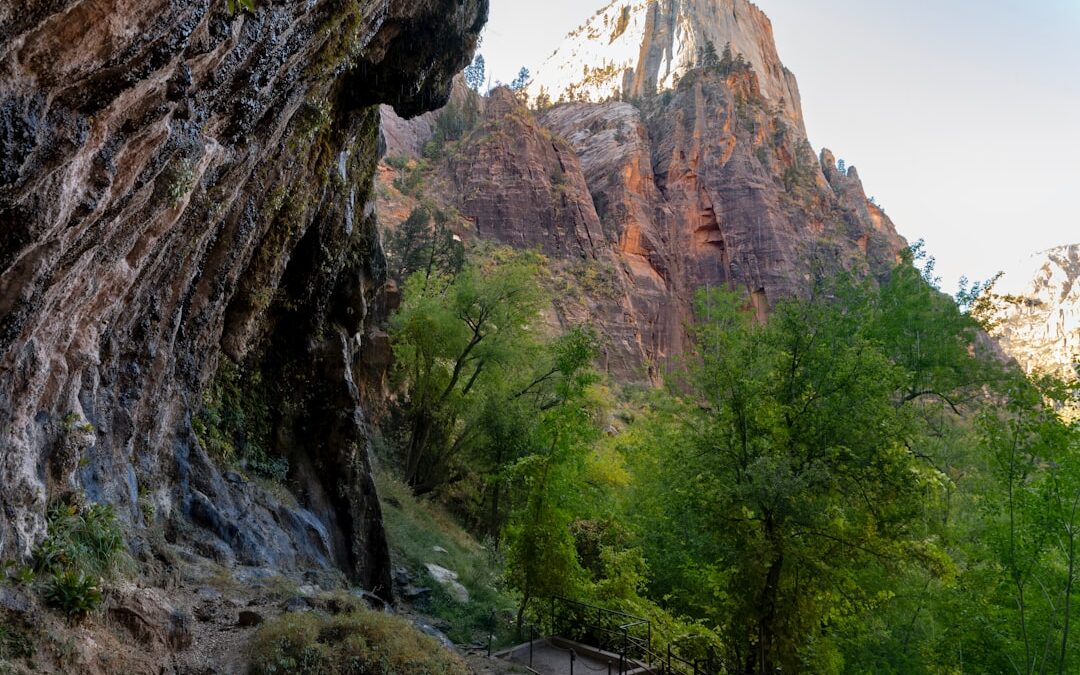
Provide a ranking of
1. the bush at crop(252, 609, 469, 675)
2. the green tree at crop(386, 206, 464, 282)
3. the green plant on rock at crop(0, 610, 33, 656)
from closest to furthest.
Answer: the green plant on rock at crop(0, 610, 33, 656)
the bush at crop(252, 609, 469, 675)
the green tree at crop(386, 206, 464, 282)

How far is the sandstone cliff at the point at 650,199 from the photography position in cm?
6612

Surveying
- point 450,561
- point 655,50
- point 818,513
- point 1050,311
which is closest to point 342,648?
point 818,513

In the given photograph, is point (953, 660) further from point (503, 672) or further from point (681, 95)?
point (681, 95)

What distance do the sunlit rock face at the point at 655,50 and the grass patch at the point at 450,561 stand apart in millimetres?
83930

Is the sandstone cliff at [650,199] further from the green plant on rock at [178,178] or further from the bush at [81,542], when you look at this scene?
the green plant on rock at [178,178]

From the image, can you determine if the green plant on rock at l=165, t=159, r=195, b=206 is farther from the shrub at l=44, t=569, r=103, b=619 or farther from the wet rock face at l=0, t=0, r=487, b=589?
the shrub at l=44, t=569, r=103, b=619

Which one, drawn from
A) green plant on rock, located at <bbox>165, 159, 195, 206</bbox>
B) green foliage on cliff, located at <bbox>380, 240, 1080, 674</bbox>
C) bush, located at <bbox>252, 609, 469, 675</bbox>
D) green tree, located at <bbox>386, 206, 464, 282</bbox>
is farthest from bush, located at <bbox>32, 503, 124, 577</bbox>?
green tree, located at <bbox>386, 206, 464, 282</bbox>

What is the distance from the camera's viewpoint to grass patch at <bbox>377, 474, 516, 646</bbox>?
45.2 feet

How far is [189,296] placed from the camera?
9156mm

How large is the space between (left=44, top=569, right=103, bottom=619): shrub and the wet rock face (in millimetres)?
348

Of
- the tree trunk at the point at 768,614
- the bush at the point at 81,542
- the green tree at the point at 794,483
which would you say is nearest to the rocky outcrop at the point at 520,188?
the green tree at the point at 794,483

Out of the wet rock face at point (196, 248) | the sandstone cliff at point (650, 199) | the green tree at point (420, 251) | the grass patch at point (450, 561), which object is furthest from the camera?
the sandstone cliff at point (650, 199)

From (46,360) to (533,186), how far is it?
6535 cm

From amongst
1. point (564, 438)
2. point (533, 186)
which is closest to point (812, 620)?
point (564, 438)
